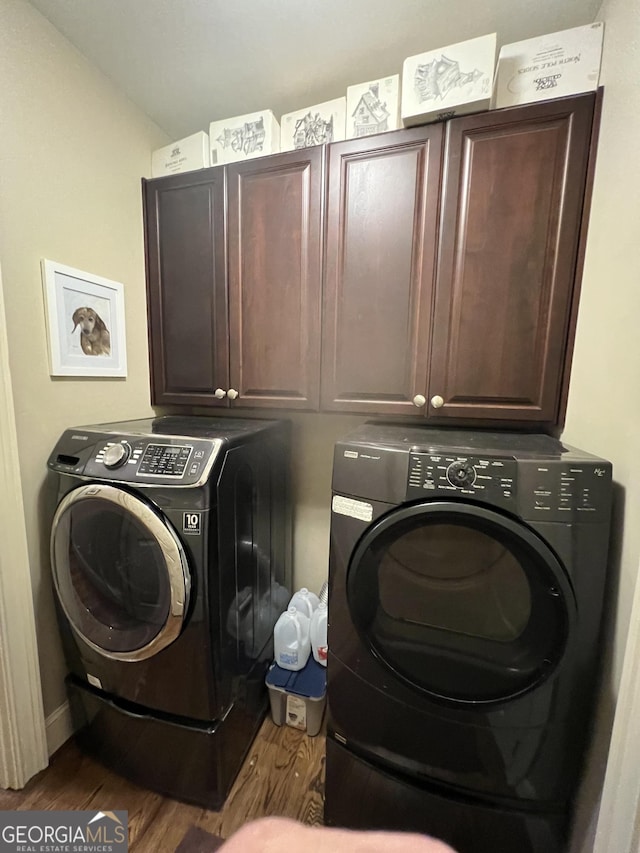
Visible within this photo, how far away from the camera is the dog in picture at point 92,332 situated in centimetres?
122

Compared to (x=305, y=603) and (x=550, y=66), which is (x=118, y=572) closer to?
(x=305, y=603)

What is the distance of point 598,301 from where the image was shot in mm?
919

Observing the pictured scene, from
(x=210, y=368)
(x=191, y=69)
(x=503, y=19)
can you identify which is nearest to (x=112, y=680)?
(x=210, y=368)

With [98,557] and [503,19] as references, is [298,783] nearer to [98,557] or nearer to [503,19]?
[98,557]

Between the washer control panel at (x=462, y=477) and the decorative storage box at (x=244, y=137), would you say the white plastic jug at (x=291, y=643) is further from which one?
the decorative storage box at (x=244, y=137)

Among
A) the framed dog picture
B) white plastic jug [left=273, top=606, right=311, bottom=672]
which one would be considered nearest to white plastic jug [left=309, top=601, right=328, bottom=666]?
white plastic jug [left=273, top=606, right=311, bottom=672]

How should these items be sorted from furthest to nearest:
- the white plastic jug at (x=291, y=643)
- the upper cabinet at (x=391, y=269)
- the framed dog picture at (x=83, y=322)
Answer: the white plastic jug at (x=291, y=643), the framed dog picture at (x=83, y=322), the upper cabinet at (x=391, y=269)

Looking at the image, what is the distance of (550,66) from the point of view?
3.21 feet

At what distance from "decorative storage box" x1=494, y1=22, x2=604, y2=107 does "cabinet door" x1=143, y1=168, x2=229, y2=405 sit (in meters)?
1.02

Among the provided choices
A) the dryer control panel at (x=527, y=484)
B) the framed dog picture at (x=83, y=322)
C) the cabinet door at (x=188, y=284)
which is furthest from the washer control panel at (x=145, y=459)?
the dryer control panel at (x=527, y=484)

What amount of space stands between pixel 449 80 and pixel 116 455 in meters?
1.52

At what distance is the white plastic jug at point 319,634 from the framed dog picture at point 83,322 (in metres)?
1.35

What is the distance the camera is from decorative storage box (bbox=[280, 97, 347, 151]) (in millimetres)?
1183

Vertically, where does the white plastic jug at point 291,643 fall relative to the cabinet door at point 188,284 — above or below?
below
